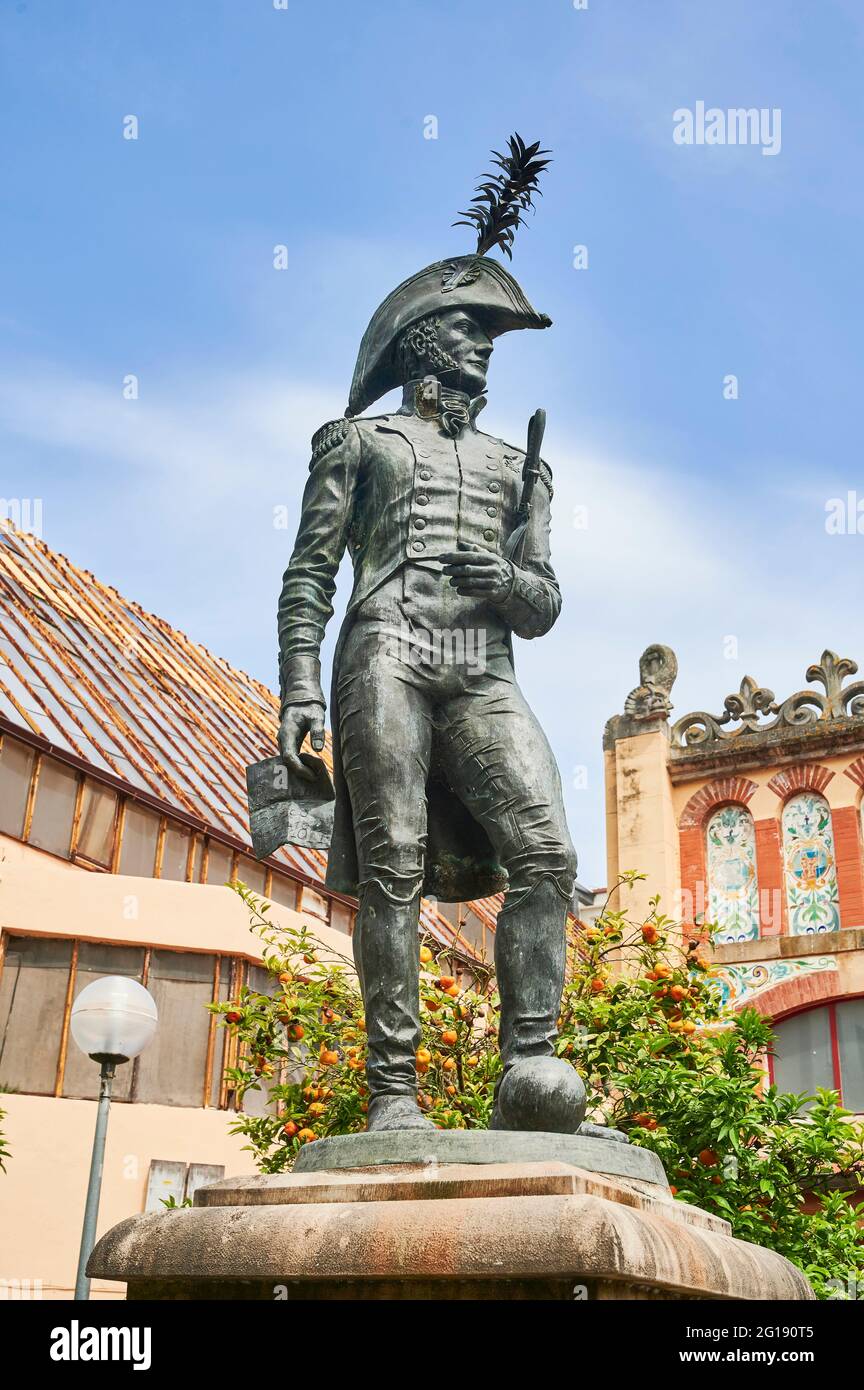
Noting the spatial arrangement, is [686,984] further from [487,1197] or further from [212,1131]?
[212,1131]

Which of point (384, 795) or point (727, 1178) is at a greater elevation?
point (384, 795)

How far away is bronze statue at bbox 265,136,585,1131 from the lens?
181 inches

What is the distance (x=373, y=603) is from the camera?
5.08 metres

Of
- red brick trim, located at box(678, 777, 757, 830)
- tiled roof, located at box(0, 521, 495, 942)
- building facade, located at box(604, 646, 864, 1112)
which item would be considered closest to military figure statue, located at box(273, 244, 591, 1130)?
building facade, located at box(604, 646, 864, 1112)

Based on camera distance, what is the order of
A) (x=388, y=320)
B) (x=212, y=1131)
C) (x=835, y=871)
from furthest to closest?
(x=212, y=1131) → (x=835, y=871) → (x=388, y=320)

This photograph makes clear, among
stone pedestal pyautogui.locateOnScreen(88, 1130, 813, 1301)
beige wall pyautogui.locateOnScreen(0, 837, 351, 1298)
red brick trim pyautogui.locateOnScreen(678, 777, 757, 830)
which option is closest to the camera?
stone pedestal pyautogui.locateOnScreen(88, 1130, 813, 1301)

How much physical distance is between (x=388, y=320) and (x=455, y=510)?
839 mm

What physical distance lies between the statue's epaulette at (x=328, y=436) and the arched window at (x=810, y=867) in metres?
15.6

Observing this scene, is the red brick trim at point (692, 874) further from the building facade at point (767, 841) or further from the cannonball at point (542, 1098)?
the cannonball at point (542, 1098)

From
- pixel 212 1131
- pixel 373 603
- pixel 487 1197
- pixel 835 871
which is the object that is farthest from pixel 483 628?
pixel 212 1131

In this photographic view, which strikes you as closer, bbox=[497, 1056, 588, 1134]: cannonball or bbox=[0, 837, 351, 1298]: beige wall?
bbox=[497, 1056, 588, 1134]: cannonball

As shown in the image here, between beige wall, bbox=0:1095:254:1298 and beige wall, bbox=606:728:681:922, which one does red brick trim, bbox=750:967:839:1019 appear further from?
beige wall, bbox=0:1095:254:1298

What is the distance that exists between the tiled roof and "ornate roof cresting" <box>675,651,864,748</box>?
16.2 ft

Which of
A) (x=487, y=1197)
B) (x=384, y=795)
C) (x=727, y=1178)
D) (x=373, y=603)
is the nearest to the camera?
(x=487, y=1197)
